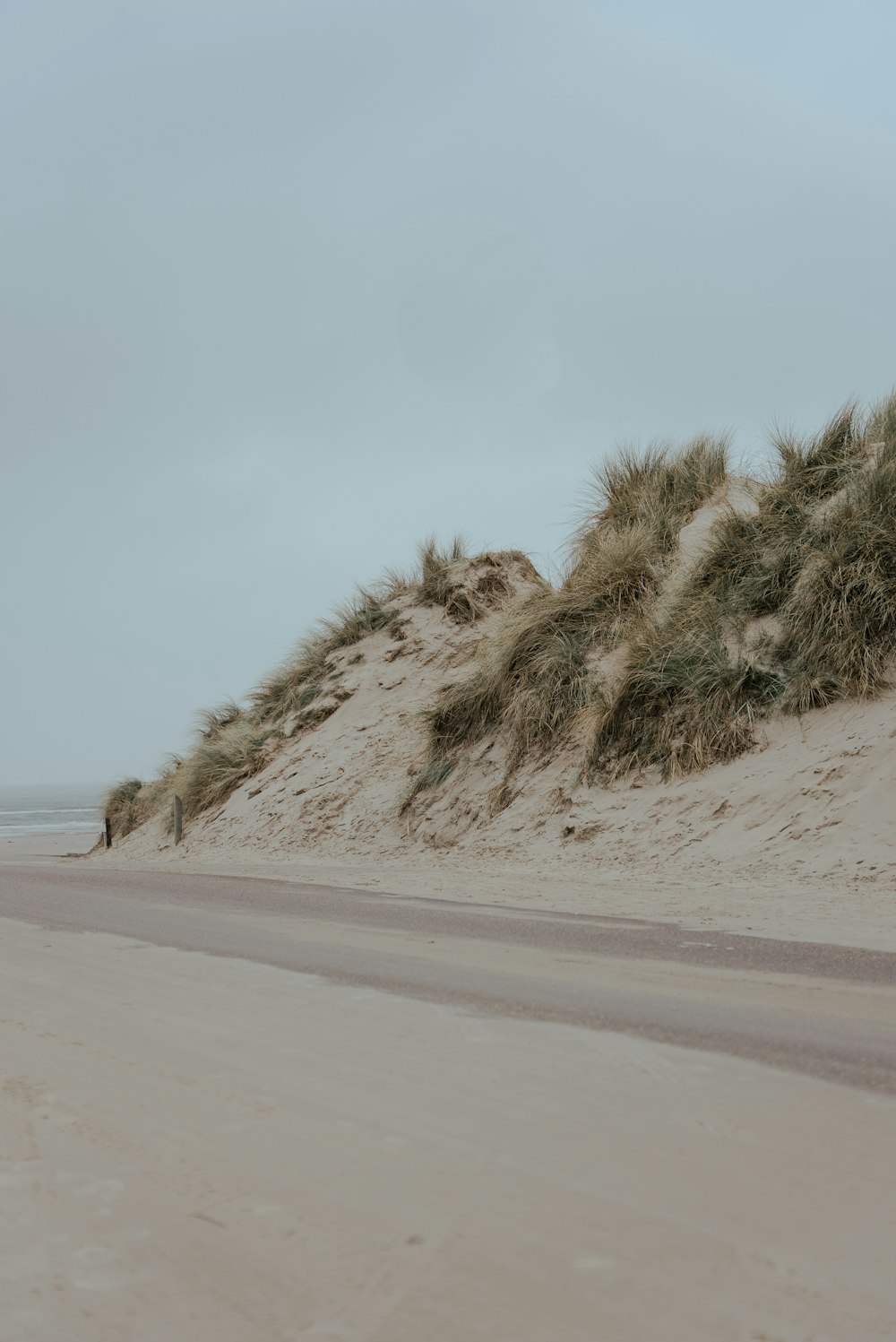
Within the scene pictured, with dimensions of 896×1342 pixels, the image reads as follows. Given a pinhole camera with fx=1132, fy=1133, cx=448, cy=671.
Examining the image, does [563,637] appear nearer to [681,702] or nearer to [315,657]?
[681,702]

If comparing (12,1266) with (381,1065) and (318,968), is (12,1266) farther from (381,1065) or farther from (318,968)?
(318,968)

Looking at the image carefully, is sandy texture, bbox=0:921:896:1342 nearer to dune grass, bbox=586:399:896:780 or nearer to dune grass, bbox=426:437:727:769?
dune grass, bbox=586:399:896:780

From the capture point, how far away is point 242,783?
69.1ft

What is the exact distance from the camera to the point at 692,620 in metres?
13.9

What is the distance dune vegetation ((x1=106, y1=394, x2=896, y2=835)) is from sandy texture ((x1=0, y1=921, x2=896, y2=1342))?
8.59 meters

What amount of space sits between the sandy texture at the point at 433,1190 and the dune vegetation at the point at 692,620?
8.59 m

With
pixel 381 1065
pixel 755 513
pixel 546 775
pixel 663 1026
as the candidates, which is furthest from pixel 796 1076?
pixel 755 513

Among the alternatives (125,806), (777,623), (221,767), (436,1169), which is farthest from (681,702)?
(125,806)

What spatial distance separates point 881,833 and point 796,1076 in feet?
21.3

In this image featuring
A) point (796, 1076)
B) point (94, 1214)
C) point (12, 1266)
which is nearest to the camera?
point (12, 1266)

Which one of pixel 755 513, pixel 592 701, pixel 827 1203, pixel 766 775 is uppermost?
pixel 755 513

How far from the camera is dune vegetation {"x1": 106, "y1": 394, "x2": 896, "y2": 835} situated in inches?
485

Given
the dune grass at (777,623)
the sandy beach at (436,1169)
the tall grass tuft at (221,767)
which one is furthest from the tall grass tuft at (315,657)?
the sandy beach at (436,1169)

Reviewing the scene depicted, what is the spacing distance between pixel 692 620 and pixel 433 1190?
1150cm
